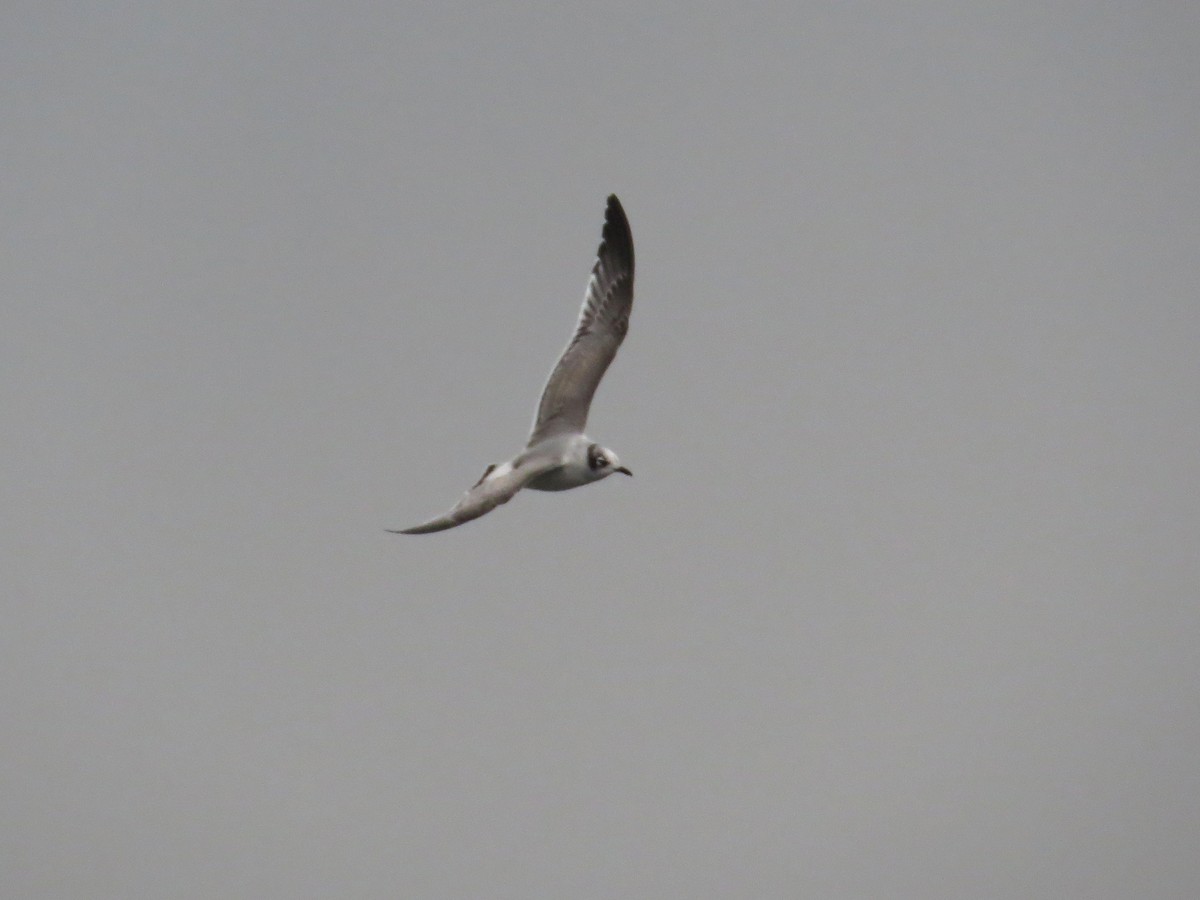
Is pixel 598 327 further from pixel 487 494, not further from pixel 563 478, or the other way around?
pixel 487 494

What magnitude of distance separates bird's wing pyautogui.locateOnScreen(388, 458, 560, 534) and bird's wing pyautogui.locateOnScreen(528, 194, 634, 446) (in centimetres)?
175

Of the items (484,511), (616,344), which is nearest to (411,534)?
(484,511)

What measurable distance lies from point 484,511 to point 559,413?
553cm

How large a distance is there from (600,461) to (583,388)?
1.66m

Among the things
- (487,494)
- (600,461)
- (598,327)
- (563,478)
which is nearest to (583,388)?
(598,327)

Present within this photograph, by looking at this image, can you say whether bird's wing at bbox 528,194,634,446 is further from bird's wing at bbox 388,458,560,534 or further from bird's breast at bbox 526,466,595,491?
bird's wing at bbox 388,458,560,534

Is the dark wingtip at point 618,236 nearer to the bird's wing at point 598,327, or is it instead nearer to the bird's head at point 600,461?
the bird's wing at point 598,327

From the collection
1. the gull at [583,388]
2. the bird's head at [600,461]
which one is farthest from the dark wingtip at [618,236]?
the bird's head at [600,461]

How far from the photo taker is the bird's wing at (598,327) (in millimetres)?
21672

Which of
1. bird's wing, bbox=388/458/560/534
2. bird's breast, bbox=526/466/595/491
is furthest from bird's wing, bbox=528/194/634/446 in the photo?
bird's wing, bbox=388/458/560/534

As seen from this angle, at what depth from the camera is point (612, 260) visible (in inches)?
897

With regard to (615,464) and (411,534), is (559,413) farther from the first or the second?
(411,534)

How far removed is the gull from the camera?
65.2 ft

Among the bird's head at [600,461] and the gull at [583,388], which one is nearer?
the gull at [583,388]
